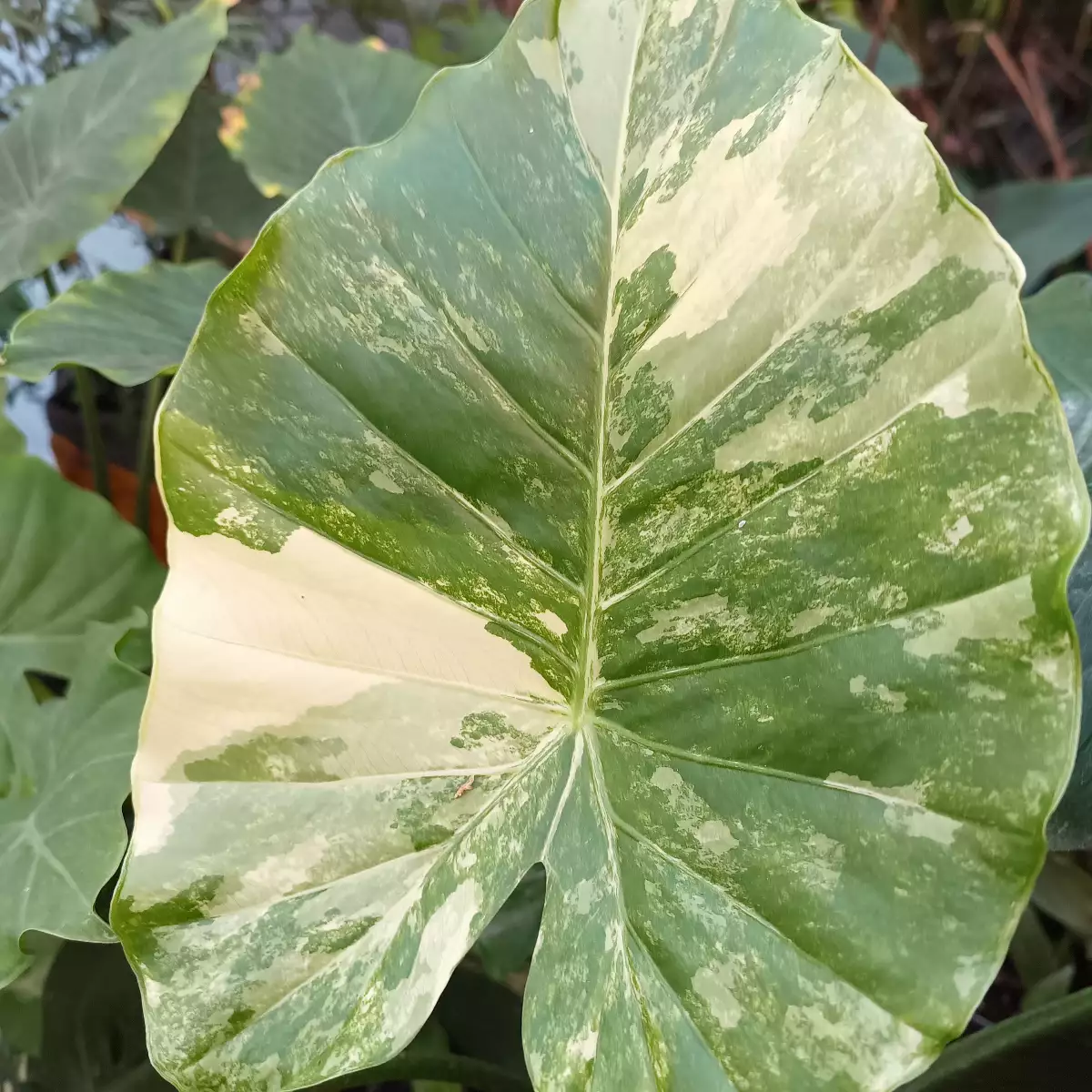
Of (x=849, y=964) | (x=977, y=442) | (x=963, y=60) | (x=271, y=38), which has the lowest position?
(x=963, y=60)

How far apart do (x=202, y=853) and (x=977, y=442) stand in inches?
13.1

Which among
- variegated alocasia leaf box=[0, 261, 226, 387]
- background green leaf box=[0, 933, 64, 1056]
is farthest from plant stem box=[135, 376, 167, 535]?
background green leaf box=[0, 933, 64, 1056]

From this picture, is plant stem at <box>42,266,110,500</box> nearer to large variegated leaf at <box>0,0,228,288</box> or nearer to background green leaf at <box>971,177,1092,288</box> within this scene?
large variegated leaf at <box>0,0,228,288</box>

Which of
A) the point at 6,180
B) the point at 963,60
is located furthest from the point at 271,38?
the point at 963,60

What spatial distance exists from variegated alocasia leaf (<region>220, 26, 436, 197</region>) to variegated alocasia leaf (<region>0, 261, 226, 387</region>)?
0.15 meters

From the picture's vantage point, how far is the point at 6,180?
799 millimetres

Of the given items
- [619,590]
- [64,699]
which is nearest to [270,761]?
[619,590]

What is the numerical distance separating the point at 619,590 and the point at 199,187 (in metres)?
0.89

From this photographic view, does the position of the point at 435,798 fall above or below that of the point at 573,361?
below

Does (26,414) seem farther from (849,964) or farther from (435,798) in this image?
(849,964)

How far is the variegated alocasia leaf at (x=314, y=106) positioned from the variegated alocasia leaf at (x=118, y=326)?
154mm

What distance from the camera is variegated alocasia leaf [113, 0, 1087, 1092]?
0.99 ft

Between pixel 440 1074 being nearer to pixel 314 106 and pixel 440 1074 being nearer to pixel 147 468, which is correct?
pixel 147 468

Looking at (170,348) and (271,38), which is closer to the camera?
(170,348)
